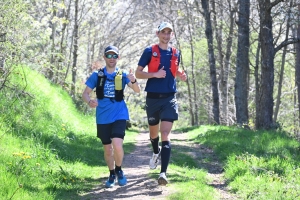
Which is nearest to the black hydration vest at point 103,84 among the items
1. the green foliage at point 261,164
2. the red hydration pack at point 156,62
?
the red hydration pack at point 156,62

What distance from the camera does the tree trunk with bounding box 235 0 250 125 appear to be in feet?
51.8

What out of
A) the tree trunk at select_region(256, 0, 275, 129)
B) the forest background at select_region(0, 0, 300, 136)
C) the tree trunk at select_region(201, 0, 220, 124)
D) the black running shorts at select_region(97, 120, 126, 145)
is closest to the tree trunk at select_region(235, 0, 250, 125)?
the forest background at select_region(0, 0, 300, 136)

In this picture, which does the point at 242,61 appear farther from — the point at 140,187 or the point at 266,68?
the point at 140,187

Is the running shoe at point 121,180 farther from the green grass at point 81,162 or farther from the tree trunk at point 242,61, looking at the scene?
the tree trunk at point 242,61

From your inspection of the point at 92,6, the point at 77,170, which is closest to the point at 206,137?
the point at 77,170

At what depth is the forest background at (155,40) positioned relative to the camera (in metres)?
9.15

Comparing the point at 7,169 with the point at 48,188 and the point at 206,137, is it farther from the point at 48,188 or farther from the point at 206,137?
the point at 206,137

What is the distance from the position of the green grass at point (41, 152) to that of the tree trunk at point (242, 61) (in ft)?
21.7

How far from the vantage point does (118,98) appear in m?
6.35

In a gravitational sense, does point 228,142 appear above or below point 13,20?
below

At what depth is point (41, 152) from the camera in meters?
7.25

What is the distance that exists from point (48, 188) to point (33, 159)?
2.95ft

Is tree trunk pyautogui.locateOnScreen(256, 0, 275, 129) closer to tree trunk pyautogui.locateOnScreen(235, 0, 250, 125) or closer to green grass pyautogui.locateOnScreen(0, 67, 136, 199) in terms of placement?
tree trunk pyautogui.locateOnScreen(235, 0, 250, 125)

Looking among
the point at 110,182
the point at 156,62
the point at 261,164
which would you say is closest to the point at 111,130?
the point at 110,182
